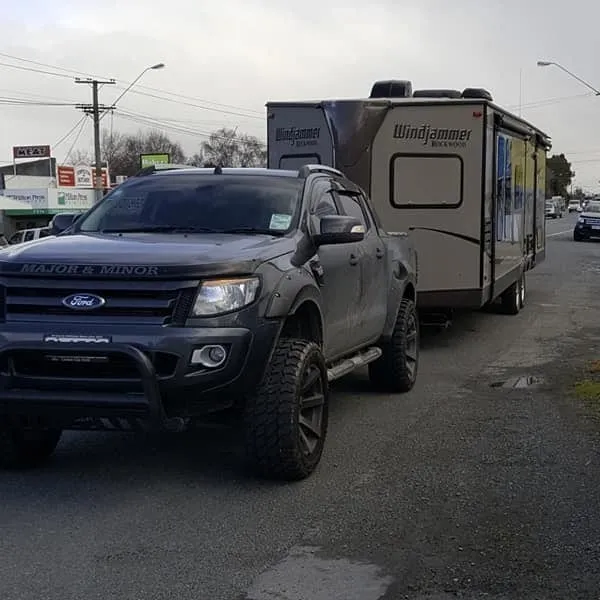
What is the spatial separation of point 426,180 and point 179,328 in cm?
656

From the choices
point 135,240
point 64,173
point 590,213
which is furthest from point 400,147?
point 64,173

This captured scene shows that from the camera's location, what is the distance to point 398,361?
→ 866 cm

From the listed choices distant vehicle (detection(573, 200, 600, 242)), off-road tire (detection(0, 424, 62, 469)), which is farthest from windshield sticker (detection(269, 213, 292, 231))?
distant vehicle (detection(573, 200, 600, 242))

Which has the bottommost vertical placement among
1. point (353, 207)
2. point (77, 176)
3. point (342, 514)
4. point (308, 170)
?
point (342, 514)

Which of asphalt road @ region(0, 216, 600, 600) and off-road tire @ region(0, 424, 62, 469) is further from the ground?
off-road tire @ region(0, 424, 62, 469)

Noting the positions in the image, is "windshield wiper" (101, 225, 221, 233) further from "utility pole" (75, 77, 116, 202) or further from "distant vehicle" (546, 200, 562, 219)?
"distant vehicle" (546, 200, 562, 219)

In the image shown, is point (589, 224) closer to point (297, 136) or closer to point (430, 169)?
point (297, 136)

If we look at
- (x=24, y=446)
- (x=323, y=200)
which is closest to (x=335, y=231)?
(x=323, y=200)

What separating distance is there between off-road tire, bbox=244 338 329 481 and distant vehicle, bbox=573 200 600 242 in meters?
40.0

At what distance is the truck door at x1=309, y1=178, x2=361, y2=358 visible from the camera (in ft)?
21.9

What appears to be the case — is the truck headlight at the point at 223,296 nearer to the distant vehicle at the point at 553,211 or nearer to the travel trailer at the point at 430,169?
the travel trailer at the point at 430,169

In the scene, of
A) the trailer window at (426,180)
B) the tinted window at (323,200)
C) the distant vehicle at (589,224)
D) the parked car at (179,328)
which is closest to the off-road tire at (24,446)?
the parked car at (179,328)

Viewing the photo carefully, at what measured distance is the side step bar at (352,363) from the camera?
22.9 ft

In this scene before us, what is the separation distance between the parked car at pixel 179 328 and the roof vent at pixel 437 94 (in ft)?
20.2
